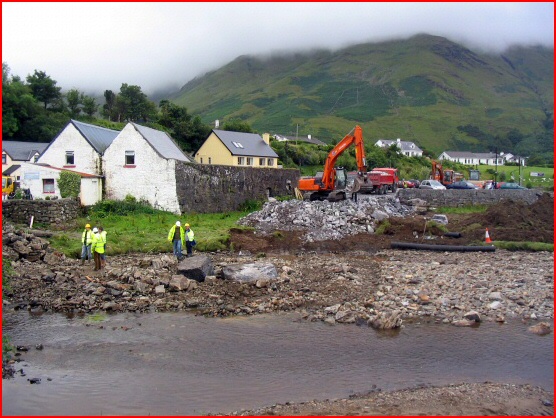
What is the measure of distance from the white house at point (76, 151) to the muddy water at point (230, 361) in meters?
22.2

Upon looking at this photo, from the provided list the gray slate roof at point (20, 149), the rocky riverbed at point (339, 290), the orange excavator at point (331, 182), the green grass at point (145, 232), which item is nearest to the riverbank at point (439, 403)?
the rocky riverbed at point (339, 290)

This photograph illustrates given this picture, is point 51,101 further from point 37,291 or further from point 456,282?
point 456,282

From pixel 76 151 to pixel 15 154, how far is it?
1103 inches

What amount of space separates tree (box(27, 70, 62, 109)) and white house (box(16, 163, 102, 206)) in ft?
154

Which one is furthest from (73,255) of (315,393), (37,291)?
(315,393)

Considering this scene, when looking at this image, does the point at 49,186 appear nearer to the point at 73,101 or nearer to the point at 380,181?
the point at 380,181

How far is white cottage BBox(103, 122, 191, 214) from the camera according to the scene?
33969 mm

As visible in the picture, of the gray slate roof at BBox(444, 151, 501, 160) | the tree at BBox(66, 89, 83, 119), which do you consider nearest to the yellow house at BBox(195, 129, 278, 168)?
the tree at BBox(66, 89, 83, 119)

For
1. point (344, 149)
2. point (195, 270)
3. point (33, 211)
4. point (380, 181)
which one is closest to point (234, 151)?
point (380, 181)

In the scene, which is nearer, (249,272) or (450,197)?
(249,272)

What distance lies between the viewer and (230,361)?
12.4 metres

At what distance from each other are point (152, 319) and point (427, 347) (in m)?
8.02

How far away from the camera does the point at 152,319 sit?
1545cm

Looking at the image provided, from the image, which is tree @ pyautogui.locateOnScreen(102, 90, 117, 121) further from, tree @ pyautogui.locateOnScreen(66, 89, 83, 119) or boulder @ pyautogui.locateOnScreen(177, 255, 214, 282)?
boulder @ pyautogui.locateOnScreen(177, 255, 214, 282)
